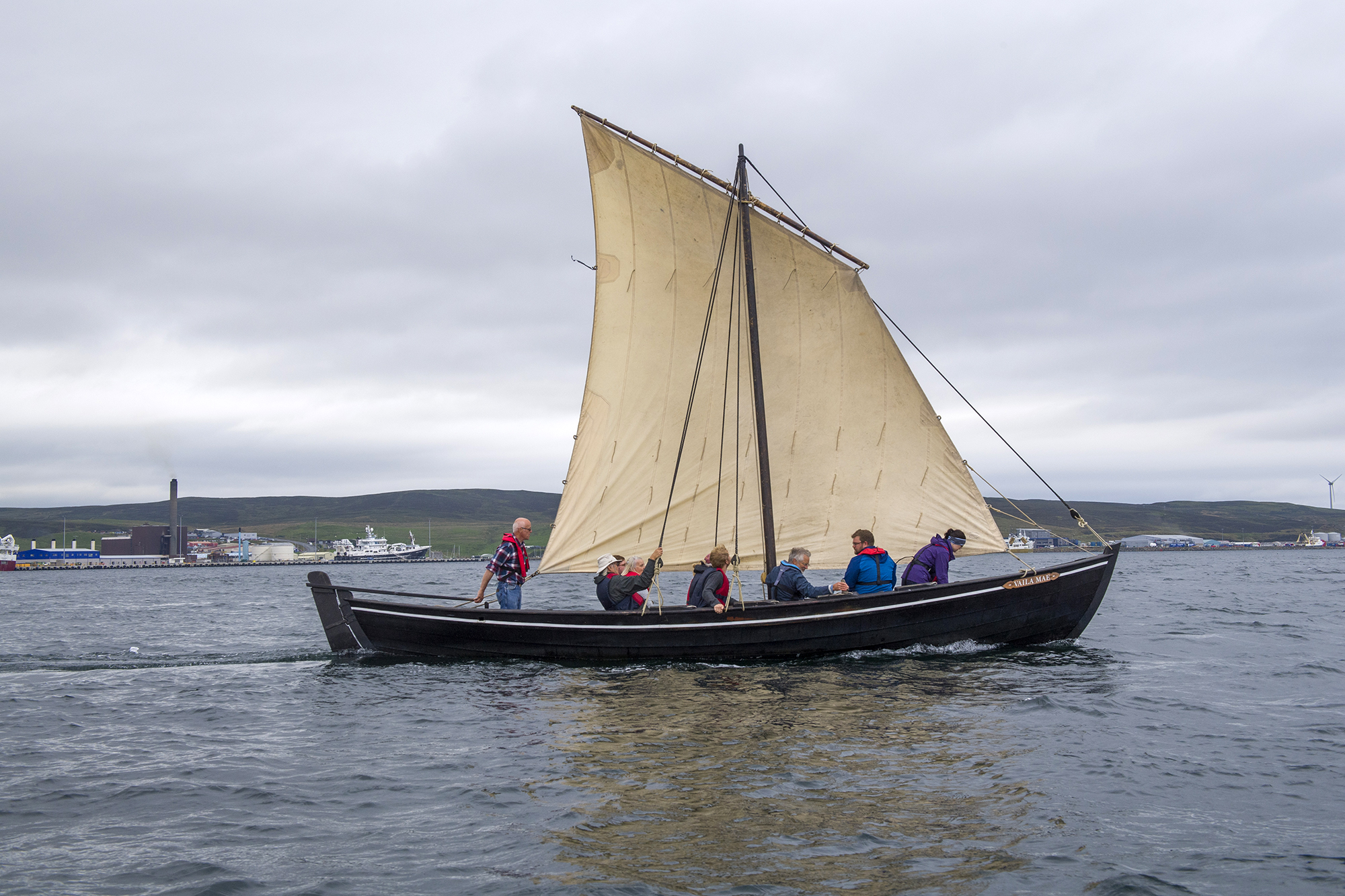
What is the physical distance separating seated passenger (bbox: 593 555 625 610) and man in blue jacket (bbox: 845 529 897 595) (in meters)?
4.95

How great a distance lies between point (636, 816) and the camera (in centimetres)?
909

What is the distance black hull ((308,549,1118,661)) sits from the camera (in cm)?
1942

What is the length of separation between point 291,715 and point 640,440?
10065 millimetres

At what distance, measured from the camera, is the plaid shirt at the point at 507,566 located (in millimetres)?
20156

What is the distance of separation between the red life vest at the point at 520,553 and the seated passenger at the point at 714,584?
3611 mm

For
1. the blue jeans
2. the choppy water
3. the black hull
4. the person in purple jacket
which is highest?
the person in purple jacket

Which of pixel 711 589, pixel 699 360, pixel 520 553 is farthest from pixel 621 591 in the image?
pixel 699 360

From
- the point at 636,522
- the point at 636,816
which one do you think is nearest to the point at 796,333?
the point at 636,522

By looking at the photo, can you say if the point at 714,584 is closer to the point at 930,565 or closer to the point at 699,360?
the point at 930,565

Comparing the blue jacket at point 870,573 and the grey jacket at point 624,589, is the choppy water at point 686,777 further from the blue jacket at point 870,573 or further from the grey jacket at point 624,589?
the grey jacket at point 624,589

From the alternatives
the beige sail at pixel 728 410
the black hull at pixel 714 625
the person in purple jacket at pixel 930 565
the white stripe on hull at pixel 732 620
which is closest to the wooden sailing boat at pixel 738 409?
the beige sail at pixel 728 410

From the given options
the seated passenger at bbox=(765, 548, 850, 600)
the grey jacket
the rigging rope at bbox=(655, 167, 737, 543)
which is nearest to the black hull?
the seated passenger at bbox=(765, 548, 850, 600)

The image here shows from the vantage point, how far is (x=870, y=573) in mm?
19938

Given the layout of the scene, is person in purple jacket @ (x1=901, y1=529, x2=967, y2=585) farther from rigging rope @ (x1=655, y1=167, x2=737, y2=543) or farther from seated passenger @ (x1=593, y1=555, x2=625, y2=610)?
seated passenger @ (x1=593, y1=555, x2=625, y2=610)
